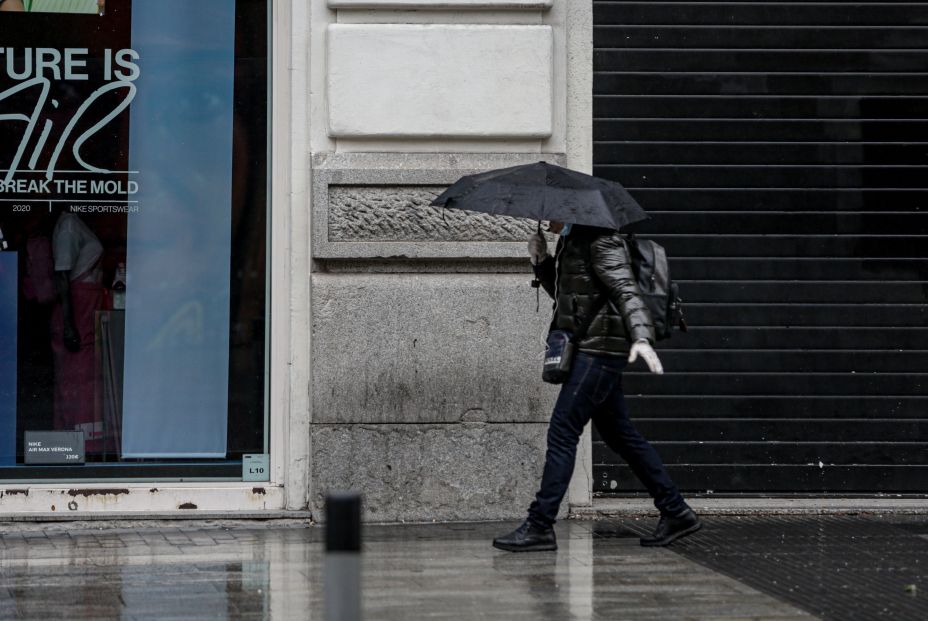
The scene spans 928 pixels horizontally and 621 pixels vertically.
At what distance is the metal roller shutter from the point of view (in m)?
8.85

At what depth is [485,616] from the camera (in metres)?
5.91

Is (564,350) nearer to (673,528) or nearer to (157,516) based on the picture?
(673,528)

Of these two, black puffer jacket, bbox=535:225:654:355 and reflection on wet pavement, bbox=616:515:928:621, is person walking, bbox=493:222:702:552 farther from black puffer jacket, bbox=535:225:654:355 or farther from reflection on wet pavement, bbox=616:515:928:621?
reflection on wet pavement, bbox=616:515:928:621

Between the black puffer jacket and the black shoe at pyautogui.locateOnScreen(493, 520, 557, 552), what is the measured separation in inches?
38.0

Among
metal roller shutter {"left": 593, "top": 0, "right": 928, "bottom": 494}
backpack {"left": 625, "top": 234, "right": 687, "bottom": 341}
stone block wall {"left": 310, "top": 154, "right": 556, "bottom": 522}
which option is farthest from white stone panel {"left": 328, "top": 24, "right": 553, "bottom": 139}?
backpack {"left": 625, "top": 234, "right": 687, "bottom": 341}

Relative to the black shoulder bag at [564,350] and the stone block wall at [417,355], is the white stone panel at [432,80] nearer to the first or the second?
the stone block wall at [417,355]

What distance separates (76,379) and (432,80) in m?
2.78

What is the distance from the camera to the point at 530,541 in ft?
24.2

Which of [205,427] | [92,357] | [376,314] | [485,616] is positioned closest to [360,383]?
[376,314]

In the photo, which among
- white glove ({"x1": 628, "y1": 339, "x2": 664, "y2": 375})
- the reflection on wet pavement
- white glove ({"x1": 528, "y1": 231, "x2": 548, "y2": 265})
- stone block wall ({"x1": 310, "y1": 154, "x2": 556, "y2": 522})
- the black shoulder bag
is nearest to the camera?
the reflection on wet pavement

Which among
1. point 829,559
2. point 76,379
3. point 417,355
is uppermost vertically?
point 417,355

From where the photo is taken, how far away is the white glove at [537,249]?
755 centimetres

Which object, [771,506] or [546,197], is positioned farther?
[771,506]

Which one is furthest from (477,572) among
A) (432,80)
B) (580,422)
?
(432,80)
